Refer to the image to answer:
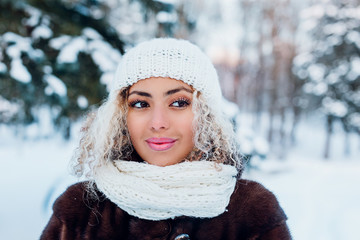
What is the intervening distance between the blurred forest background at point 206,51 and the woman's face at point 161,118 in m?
1.70

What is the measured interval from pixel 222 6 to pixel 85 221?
49.9 ft

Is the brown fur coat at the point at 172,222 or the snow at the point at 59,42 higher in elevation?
the snow at the point at 59,42

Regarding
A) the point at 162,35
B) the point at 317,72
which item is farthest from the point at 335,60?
the point at 162,35

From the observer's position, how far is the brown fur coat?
1.56 m

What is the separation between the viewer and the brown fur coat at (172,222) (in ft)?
5.12

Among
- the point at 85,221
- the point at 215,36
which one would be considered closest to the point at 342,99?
the point at 215,36

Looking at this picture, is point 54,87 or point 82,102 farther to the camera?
point 82,102

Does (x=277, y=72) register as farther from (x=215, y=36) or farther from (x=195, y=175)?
(x=195, y=175)

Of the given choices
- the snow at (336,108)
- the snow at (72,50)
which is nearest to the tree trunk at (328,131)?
the snow at (336,108)

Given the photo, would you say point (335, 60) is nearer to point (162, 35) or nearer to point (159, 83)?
point (162, 35)

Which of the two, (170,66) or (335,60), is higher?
(335,60)

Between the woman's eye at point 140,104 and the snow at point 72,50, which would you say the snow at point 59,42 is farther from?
the woman's eye at point 140,104

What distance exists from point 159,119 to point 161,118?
0.01m

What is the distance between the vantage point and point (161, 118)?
5.09ft
